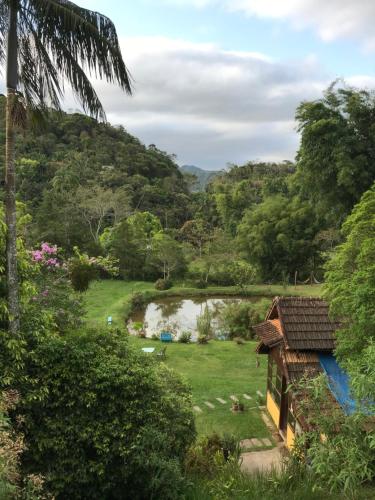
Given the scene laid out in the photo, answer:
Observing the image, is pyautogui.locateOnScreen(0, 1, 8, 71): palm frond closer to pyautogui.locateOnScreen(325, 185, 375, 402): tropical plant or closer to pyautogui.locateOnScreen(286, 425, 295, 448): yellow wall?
pyautogui.locateOnScreen(325, 185, 375, 402): tropical plant

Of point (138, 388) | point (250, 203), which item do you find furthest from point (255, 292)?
point (138, 388)

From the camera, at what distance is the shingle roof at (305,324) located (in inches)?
384

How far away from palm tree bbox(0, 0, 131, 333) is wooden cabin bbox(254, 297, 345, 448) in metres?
6.01

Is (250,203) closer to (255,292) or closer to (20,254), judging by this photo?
(255,292)

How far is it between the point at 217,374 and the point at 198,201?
37402 millimetres

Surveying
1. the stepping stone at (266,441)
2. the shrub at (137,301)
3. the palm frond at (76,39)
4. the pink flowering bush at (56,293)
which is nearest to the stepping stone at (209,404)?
the stepping stone at (266,441)

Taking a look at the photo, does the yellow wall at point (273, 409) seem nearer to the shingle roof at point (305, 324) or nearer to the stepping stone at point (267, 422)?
the stepping stone at point (267, 422)

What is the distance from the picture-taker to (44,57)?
5730 millimetres

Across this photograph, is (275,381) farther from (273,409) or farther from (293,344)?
(293,344)

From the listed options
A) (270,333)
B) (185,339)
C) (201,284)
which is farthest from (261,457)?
(201,284)

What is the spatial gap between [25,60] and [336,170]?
17.4 m

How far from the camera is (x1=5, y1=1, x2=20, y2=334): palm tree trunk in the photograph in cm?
564

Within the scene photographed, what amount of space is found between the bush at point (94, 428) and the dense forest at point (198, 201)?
3.33 m

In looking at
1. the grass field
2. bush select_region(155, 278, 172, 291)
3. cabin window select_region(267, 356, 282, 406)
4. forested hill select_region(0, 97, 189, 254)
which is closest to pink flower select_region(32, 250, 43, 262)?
the grass field
